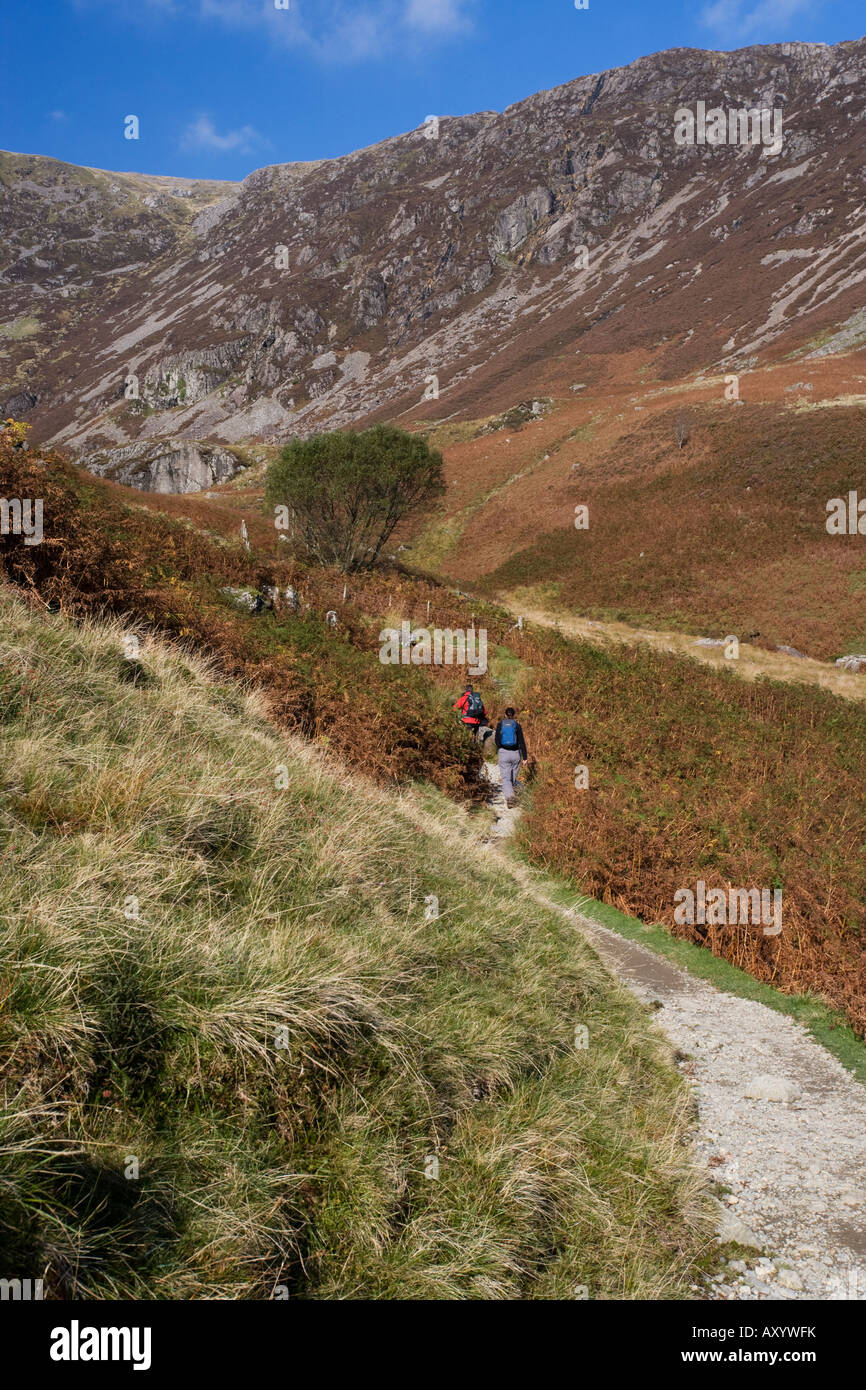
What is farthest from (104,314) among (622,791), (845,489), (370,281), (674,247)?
(622,791)

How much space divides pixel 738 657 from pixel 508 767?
1560 centimetres

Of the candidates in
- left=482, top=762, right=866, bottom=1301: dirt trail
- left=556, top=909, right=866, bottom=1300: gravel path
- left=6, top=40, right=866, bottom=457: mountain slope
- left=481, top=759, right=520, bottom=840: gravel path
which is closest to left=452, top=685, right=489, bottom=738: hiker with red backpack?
left=481, top=759, right=520, bottom=840: gravel path

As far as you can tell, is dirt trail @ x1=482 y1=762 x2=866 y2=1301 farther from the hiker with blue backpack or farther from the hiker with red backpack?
the hiker with red backpack

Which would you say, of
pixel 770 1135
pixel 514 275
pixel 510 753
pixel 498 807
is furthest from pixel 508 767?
pixel 514 275

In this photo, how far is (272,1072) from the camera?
3.23 m

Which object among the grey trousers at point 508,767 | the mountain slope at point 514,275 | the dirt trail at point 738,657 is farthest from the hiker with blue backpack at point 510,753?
the mountain slope at point 514,275

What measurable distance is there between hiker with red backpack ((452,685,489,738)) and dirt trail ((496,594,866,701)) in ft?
33.6

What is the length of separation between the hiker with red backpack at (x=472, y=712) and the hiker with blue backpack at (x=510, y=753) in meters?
1.52

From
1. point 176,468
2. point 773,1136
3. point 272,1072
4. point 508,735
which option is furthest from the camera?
point 176,468

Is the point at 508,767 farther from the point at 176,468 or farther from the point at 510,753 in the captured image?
the point at 176,468

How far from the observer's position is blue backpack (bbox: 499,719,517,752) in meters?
12.8

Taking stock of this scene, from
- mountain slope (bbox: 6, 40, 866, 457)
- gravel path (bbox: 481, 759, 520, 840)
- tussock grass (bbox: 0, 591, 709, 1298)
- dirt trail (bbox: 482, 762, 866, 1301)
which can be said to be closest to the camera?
tussock grass (bbox: 0, 591, 709, 1298)

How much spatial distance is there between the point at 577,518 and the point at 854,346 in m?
36.2

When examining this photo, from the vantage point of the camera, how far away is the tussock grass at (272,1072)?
2648 millimetres
